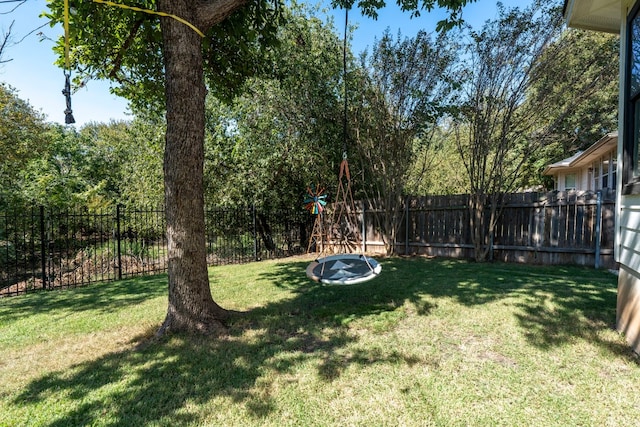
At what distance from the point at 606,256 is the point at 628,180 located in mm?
4114

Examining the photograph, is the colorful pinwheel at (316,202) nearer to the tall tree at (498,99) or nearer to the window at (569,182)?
the tall tree at (498,99)

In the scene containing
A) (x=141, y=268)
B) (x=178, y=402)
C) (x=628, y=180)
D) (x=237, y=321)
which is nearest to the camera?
(x=178, y=402)

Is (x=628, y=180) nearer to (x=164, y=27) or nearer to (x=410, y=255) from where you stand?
(x=164, y=27)

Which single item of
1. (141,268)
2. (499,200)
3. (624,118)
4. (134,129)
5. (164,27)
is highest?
(134,129)

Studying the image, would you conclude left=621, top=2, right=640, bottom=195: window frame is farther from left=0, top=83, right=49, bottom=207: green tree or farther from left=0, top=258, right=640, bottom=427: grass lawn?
left=0, top=83, right=49, bottom=207: green tree

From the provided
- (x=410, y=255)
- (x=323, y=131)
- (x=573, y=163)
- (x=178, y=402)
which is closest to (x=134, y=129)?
(x=323, y=131)

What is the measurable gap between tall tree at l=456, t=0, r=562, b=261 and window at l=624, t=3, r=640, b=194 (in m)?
3.92

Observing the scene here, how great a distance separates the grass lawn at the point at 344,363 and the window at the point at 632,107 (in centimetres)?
150

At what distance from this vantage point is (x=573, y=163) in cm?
1092

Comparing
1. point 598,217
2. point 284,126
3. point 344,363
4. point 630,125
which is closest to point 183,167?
point 344,363

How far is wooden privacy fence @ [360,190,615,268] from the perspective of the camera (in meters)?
5.99

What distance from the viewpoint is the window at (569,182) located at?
14.6 metres

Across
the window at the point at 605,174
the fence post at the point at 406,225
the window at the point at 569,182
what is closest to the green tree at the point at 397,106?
the fence post at the point at 406,225

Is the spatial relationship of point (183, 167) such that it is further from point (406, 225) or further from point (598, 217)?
point (598, 217)
